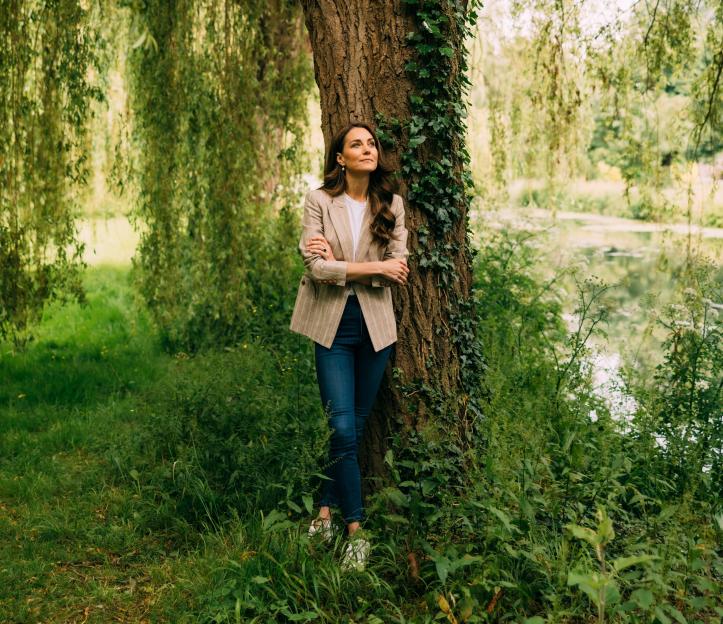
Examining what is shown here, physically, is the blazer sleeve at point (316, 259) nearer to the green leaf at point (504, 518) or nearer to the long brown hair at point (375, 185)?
the long brown hair at point (375, 185)

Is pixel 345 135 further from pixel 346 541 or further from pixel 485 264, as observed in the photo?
pixel 485 264

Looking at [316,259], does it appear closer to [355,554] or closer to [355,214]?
[355,214]

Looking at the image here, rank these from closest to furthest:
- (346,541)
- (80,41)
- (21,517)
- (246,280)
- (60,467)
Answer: (346,541), (21,517), (60,467), (80,41), (246,280)

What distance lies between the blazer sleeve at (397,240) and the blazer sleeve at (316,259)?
179mm

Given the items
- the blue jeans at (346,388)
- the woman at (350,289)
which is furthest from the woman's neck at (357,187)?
the blue jeans at (346,388)

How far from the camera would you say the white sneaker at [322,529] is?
3.34m

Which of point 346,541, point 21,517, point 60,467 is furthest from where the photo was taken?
point 60,467

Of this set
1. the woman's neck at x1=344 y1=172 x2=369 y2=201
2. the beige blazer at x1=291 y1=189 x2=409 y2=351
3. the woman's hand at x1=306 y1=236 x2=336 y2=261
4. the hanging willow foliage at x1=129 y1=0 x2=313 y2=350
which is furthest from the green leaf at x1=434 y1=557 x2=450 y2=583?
the hanging willow foliage at x1=129 y1=0 x2=313 y2=350

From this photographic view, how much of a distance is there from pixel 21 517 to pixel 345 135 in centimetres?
259

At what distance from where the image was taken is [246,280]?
6.95 metres

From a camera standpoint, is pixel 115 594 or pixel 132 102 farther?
pixel 132 102

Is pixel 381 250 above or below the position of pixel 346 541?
above

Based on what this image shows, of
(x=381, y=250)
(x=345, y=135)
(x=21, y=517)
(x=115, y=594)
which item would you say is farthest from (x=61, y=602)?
(x=345, y=135)

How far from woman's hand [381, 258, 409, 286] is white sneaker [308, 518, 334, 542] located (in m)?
1.10
